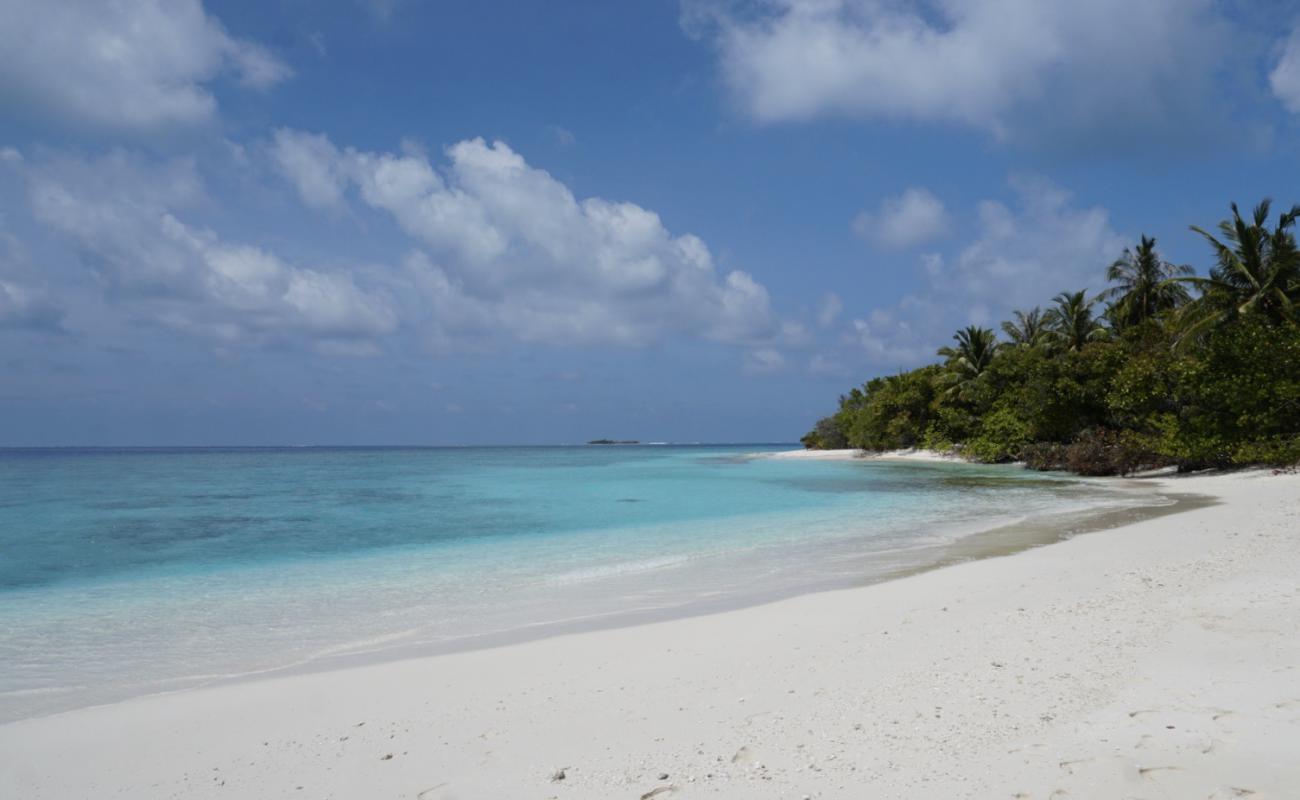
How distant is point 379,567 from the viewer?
35.0 feet

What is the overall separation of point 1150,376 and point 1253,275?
4.67m

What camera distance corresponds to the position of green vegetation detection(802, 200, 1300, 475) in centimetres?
2156

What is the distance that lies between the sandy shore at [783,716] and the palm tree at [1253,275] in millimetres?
23774

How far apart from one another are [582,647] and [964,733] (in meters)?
3.11

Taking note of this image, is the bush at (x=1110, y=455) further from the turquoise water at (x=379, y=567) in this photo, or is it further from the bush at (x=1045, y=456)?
the turquoise water at (x=379, y=567)

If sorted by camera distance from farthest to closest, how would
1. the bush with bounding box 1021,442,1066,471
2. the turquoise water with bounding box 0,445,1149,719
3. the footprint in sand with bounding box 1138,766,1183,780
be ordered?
the bush with bounding box 1021,442,1066,471, the turquoise water with bounding box 0,445,1149,719, the footprint in sand with bounding box 1138,766,1183,780

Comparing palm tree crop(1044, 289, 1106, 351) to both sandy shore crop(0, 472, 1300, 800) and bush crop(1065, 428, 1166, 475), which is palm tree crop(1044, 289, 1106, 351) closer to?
bush crop(1065, 428, 1166, 475)

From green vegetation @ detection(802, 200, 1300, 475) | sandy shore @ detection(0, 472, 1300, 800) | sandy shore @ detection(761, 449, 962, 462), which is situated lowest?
sandy shore @ detection(0, 472, 1300, 800)

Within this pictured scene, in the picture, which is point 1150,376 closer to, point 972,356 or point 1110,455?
point 1110,455

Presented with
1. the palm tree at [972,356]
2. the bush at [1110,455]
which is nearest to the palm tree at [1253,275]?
the bush at [1110,455]

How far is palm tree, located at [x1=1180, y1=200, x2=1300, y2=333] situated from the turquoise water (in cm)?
888

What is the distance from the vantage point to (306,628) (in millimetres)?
7004

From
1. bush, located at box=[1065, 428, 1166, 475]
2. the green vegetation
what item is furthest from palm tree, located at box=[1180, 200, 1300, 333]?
bush, located at box=[1065, 428, 1166, 475]

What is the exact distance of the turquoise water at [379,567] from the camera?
630 centimetres
